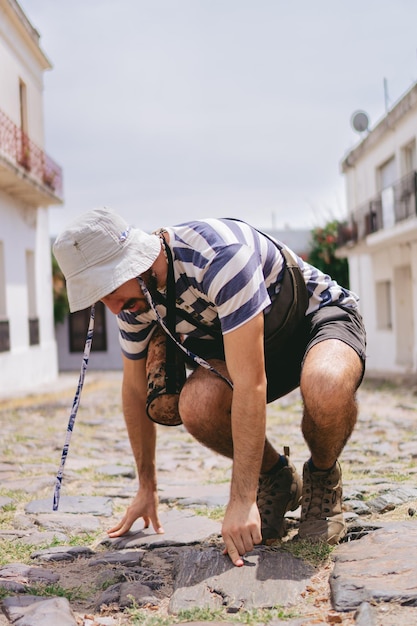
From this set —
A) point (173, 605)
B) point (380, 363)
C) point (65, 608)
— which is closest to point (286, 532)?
point (173, 605)

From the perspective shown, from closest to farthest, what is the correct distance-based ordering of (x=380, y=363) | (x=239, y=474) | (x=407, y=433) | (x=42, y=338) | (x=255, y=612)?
(x=255, y=612) < (x=239, y=474) < (x=407, y=433) < (x=42, y=338) < (x=380, y=363)

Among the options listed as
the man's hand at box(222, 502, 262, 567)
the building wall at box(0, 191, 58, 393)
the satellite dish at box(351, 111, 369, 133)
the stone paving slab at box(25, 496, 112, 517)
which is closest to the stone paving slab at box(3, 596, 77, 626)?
the man's hand at box(222, 502, 262, 567)

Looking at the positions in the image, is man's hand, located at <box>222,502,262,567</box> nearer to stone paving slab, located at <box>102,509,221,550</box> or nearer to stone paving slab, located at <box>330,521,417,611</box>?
stone paving slab, located at <box>330,521,417,611</box>

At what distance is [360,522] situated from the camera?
3381mm

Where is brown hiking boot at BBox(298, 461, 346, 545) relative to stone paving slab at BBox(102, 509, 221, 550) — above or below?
above

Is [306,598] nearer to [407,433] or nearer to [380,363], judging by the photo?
[407,433]

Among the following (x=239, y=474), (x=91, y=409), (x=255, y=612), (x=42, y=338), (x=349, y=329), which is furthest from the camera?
(x=42, y=338)

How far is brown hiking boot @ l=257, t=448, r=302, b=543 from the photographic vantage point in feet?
10.8

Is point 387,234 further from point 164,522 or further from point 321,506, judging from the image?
point 321,506

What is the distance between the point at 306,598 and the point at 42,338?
56.8ft

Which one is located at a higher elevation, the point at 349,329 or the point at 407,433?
the point at 349,329

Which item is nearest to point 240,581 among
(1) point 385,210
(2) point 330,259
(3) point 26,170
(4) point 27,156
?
(3) point 26,170

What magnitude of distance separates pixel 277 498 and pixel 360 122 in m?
20.2

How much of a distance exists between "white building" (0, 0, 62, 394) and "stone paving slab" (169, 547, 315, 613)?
12.7 m
